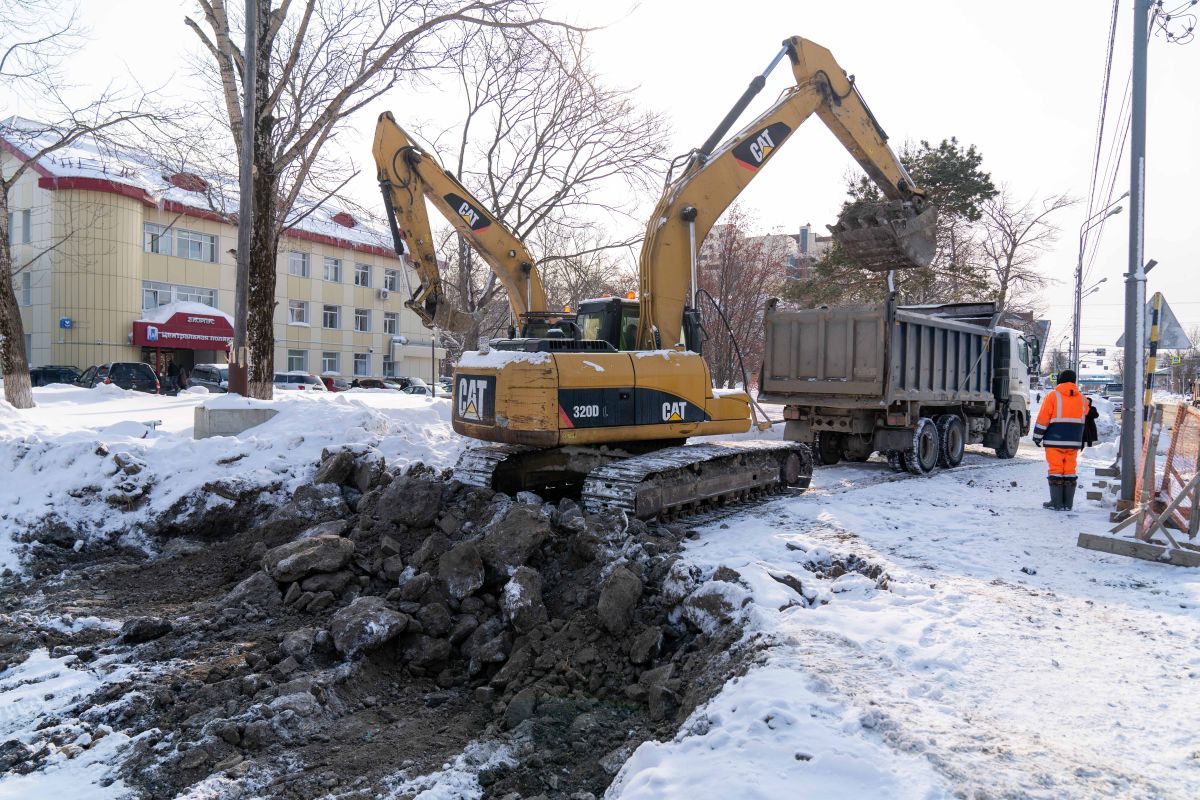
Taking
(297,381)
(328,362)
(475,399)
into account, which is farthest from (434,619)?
(328,362)

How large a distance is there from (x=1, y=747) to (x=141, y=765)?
920mm

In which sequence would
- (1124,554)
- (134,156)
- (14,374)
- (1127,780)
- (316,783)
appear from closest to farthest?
(1127,780) < (316,783) < (1124,554) < (14,374) < (134,156)

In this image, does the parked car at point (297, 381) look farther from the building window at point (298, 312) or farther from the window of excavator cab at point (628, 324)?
the window of excavator cab at point (628, 324)

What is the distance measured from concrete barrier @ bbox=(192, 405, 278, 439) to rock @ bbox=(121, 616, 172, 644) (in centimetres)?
569

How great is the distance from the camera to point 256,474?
9492mm

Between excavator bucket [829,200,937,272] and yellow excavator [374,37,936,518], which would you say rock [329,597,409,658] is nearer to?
yellow excavator [374,37,936,518]

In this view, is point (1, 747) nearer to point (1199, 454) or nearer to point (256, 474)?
point (256, 474)

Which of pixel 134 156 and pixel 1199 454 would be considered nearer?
pixel 1199 454

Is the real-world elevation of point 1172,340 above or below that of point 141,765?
above

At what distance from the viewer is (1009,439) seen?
16.0 m

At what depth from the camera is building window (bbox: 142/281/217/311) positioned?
37.1 metres

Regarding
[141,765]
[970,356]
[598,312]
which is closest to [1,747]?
[141,765]

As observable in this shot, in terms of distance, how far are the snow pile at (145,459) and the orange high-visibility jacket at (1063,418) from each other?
24.8ft

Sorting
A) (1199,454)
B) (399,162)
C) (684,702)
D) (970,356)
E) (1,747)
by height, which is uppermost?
(399,162)
